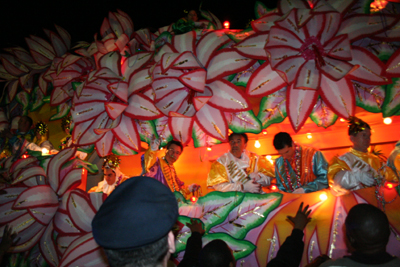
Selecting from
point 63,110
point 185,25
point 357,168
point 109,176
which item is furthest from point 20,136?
point 357,168

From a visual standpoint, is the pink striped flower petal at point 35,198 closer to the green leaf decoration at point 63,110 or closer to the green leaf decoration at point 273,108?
the green leaf decoration at point 63,110

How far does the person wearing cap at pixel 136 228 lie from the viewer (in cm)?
76

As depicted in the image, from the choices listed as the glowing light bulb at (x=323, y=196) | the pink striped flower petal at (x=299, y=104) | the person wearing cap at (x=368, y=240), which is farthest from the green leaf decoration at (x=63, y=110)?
the person wearing cap at (x=368, y=240)

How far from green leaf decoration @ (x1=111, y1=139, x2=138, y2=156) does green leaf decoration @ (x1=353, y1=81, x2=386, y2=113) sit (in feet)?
4.85

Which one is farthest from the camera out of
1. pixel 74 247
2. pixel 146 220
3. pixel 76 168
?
pixel 76 168

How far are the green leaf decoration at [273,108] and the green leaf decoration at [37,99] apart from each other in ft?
7.60

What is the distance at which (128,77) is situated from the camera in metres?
2.09

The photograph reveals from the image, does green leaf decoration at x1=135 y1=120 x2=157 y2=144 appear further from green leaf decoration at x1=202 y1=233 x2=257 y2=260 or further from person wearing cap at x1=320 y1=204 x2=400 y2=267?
person wearing cap at x1=320 y1=204 x2=400 y2=267

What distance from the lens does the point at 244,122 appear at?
1833 mm

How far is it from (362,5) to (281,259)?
52.5 inches

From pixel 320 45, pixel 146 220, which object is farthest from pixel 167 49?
pixel 146 220

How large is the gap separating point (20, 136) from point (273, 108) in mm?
2595

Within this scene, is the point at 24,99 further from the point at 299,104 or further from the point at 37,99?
the point at 299,104

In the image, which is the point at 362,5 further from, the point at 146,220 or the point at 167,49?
the point at 146,220
